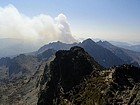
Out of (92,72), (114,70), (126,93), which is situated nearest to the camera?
(126,93)

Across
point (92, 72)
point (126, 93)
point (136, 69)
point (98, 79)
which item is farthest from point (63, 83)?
point (126, 93)

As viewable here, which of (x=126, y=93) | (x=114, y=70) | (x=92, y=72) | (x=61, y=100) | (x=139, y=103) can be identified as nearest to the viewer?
(x=139, y=103)

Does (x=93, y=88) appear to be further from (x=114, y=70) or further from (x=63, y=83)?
(x=63, y=83)

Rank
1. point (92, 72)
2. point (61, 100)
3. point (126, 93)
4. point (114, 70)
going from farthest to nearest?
point (92, 72), point (61, 100), point (114, 70), point (126, 93)

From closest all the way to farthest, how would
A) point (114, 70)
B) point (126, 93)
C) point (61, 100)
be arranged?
point (126, 93) → point (114, 70) → point (61, 100)

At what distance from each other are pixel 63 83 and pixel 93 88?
39.7 meters

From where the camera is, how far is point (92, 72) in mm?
188500

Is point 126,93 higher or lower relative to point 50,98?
higher

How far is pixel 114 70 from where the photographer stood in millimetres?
160250

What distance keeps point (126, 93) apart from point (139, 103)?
73.3 ft

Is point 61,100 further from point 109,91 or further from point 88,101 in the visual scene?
point 109,91

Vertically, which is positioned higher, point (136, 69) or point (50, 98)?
point (136, 69)

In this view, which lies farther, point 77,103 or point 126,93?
point 77,103

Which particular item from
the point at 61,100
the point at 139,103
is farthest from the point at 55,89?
the point at 139,103
